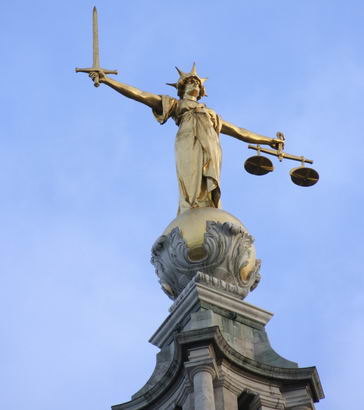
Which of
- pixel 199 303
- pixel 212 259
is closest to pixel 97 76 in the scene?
pixel 212 259

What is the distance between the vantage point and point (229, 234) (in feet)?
118

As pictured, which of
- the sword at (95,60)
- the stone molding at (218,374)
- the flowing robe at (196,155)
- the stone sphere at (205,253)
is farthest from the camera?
the sword at (95,60)

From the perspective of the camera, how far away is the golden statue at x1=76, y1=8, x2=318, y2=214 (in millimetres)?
37594

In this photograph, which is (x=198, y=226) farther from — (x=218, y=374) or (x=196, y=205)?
(x=218, y=374)

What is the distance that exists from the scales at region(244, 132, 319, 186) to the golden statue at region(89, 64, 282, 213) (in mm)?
487

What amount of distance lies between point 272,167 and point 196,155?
214 centimetres

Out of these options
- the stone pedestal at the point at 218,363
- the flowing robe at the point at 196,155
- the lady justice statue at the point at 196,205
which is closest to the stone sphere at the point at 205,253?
the lady justice statue at the point at 196,205

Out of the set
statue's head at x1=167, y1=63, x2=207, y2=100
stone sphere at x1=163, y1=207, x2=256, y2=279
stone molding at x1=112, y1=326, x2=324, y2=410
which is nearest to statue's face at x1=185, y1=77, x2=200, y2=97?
statue's head at x1=167, y1=63, x2=207, y2=100

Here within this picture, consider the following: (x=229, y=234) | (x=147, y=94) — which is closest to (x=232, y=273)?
(x=229, y=234)

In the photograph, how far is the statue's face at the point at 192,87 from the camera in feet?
131

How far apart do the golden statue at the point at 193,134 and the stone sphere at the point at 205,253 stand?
1183 millimetres

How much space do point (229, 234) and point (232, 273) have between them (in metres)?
0.89

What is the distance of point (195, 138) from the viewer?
38281mm

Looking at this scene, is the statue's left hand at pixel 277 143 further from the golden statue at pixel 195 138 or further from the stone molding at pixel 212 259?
the stone molding at pixel 212 259
